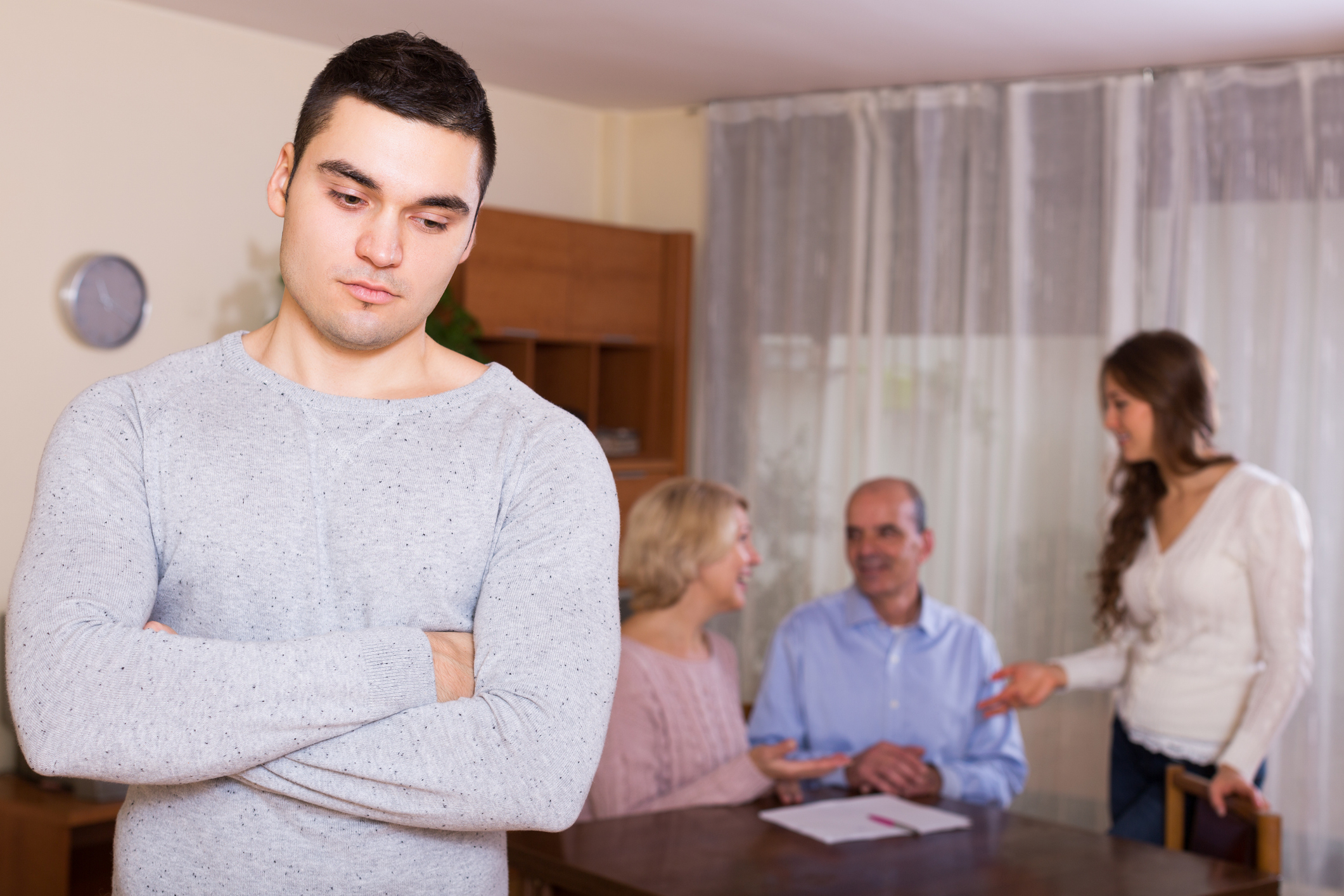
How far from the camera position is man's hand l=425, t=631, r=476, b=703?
120cm

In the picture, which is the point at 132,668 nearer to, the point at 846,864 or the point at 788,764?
the point at 846,864

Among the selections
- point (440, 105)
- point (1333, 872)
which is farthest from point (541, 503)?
point (1333, 872)

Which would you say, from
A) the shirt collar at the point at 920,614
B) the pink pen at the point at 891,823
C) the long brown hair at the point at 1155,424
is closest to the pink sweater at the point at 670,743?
the pink pen at the point at 891,823

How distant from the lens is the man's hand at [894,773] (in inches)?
114

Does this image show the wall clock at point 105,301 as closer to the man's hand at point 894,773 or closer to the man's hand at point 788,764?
the man's hand at point 788,764

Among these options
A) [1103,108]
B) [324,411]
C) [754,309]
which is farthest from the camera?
[754,309]

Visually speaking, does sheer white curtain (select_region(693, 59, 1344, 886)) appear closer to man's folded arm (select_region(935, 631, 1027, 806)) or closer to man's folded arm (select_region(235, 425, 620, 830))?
man's folded arm (select_region(935, 631, 1027, 806))

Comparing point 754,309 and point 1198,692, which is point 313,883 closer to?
point 1198,692

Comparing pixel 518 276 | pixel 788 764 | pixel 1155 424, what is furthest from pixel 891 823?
pixel 518 276

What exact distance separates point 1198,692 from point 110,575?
8.87 feet

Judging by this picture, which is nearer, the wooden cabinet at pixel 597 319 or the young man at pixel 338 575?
the young man at pixel 338 575

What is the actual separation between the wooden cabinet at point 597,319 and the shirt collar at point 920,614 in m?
1.66

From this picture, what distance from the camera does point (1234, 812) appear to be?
2.75 metres

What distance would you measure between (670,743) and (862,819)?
18.9 inches
